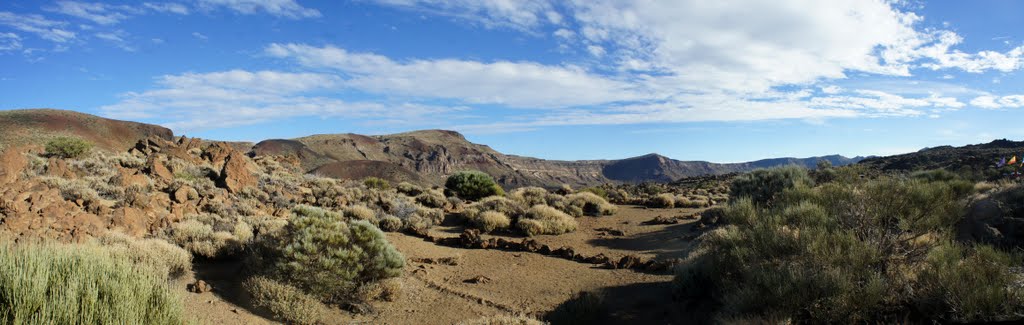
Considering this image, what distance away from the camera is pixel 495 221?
14.9 metres

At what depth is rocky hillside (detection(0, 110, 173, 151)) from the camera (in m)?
33.0

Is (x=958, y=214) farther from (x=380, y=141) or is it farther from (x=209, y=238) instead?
(x=380, y=141)

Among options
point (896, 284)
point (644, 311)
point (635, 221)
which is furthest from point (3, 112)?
point (896, 284)

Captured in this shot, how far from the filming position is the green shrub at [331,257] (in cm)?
767

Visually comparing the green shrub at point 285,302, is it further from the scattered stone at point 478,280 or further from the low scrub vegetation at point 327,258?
the scattered stone at point 478,280

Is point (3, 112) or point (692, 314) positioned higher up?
point (3, 112)

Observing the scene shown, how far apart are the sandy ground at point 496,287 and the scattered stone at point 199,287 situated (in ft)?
0.39

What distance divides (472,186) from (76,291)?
1855 cm

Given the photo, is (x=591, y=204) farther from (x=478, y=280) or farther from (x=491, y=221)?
(x=478, y=280)

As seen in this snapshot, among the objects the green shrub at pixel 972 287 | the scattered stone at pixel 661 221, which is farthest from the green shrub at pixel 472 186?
the green shrub at pixel 972 287

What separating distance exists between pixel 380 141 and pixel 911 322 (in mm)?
98244

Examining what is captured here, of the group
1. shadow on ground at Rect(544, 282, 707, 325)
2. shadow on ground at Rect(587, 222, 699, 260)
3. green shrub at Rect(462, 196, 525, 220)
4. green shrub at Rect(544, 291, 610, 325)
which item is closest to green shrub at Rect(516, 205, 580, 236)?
green shrub at Rect(462, 196, 525, 220)

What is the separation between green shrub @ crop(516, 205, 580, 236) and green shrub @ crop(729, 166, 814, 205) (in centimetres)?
549

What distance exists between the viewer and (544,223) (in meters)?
15.0
